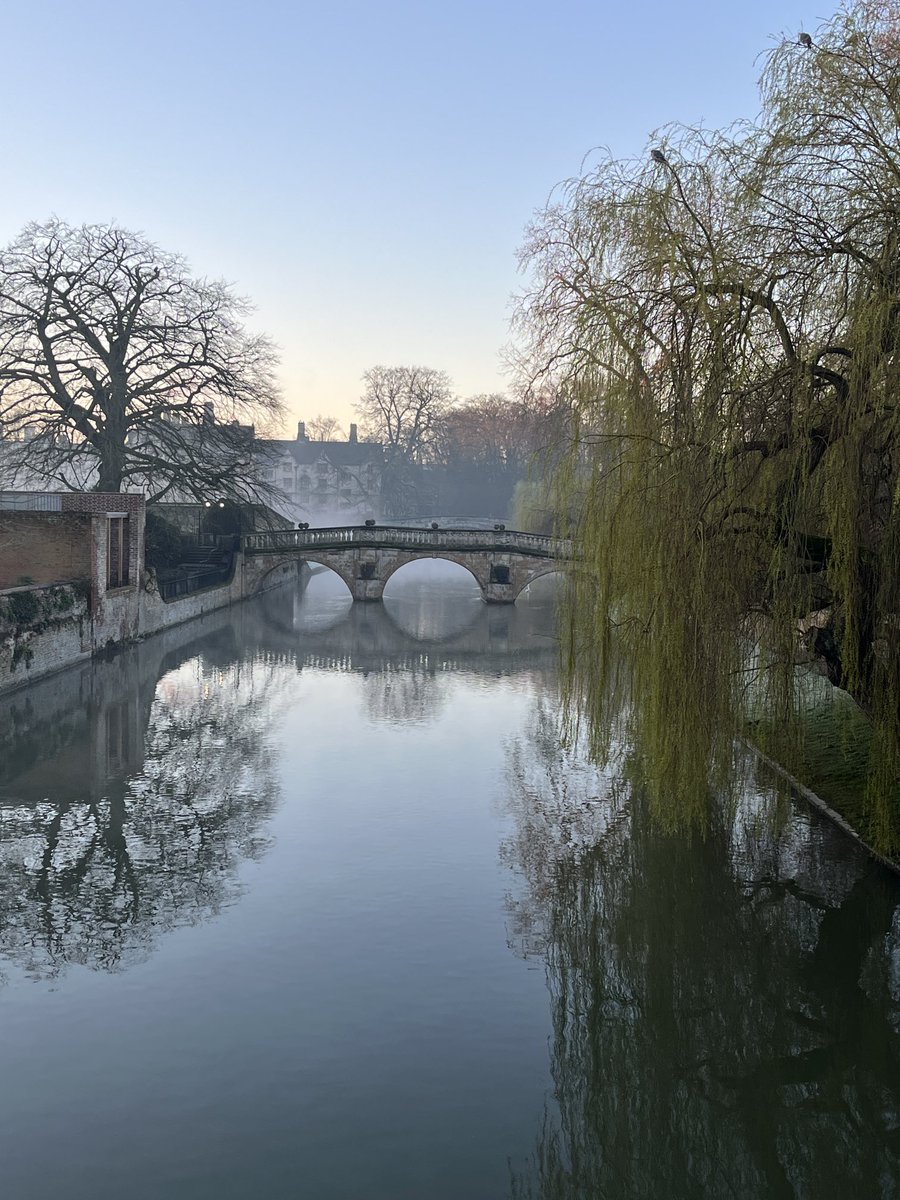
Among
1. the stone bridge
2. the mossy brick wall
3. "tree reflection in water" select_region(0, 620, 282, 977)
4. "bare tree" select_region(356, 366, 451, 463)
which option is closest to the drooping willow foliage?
"tree reflection in water" select_region(0, 620, 282, 977)

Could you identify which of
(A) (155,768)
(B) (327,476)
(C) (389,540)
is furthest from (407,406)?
(A) (155,768)

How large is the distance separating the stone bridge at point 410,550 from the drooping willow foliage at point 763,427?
1071 inches

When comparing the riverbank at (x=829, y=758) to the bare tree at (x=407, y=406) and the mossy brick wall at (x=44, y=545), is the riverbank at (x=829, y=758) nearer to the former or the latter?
the mossy brick wall at (x=44, y=545)

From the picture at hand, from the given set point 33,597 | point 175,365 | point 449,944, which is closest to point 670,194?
point 449,944

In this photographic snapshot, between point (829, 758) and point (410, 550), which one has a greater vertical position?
point (410, 550)

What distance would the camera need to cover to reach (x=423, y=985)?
8992 millimetres

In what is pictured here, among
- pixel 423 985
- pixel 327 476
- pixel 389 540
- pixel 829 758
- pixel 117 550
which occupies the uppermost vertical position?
pixel 327 476

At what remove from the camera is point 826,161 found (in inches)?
394

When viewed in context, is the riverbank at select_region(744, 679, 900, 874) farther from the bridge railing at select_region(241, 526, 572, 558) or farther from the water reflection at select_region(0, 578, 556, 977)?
the bridge railing at select_region(241, 526, 572, 558)

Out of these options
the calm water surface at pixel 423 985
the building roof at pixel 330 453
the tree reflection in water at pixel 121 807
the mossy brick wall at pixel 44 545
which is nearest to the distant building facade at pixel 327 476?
the building roof at pixel 330 453

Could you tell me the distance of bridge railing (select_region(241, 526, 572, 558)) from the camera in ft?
125

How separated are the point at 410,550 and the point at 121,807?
24.9 m

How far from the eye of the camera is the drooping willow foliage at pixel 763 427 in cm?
940

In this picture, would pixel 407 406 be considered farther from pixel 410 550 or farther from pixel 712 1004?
pixel 712 1004
